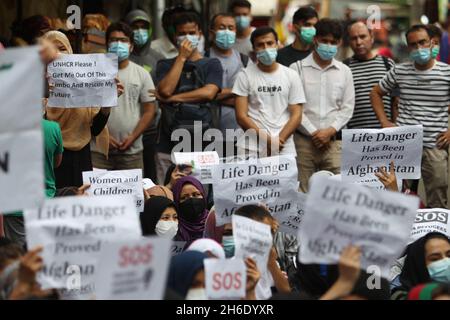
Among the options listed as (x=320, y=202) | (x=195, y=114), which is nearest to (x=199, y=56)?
(x=195, y=114)

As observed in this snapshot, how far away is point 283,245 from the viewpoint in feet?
33.7

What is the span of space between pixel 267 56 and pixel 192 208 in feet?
7.43

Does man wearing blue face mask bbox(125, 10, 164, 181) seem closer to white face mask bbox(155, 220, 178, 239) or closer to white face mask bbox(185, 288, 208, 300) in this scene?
white face mask bbox(155, 220, 178, 239)

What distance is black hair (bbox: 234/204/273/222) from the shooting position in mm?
8789

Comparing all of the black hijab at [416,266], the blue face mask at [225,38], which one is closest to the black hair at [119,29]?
the blue face mask at [225,38]

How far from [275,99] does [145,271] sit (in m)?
5.67

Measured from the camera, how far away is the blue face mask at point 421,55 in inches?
476

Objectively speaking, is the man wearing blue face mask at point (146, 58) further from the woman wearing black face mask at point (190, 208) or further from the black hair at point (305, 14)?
the woman wearing black face mask at point (190, 208)

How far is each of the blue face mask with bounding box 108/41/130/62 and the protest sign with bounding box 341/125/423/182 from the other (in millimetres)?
2832

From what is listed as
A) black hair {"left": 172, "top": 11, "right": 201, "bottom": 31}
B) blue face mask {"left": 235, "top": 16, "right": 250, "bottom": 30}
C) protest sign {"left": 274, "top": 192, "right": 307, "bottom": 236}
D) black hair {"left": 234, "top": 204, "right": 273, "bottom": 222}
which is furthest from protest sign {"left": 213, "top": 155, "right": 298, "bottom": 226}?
blue face mask {"left": 235, "top": 16, "right": 250, "bottom": 30}

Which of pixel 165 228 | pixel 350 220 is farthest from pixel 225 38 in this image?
pixel 350 220

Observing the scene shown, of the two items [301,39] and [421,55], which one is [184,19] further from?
[421,55]

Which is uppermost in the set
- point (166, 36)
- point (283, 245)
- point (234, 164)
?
point (166, 36)
